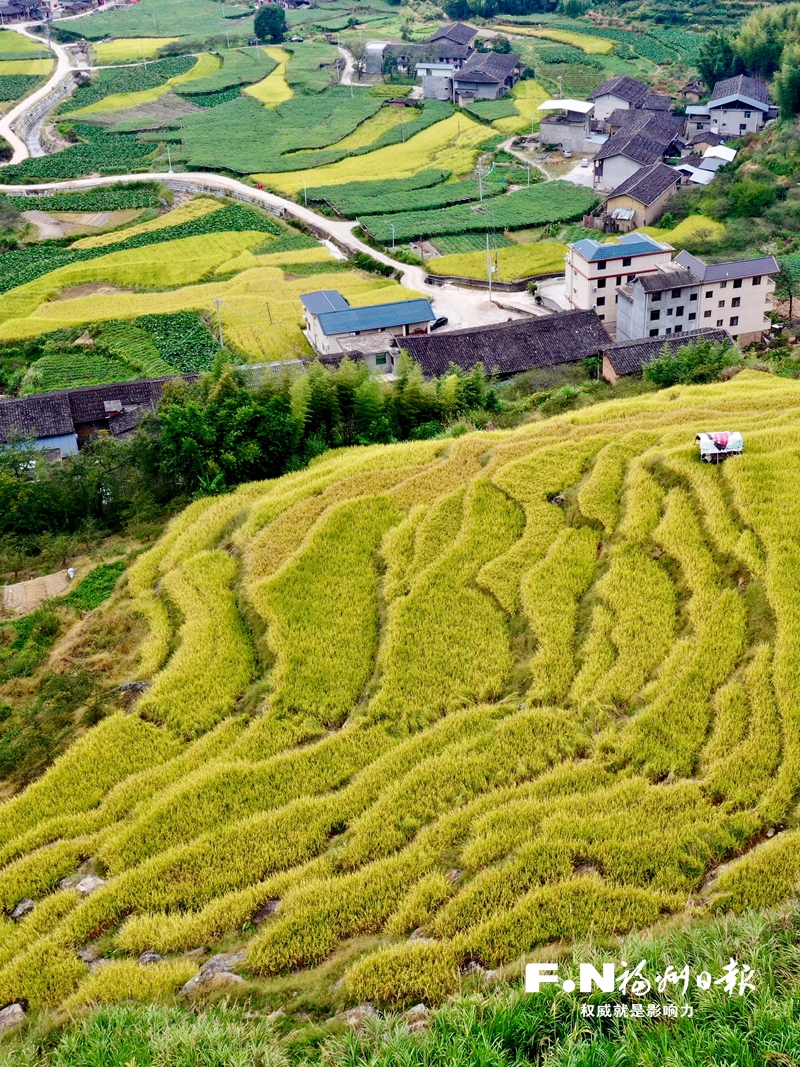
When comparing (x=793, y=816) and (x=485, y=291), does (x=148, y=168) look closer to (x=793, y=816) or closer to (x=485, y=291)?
(x=485, y=291)

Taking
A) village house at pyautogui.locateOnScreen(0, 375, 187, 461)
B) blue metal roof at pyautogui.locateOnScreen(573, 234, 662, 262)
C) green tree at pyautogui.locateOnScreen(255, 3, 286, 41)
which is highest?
green tree at pyautogui.locateOnScreen(255, 3, 286, 41)

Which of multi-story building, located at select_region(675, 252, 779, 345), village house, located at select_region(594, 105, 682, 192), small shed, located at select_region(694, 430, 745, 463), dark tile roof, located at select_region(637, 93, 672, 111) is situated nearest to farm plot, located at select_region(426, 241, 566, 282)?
village house, located at select_region(594, 105, 682, 192)

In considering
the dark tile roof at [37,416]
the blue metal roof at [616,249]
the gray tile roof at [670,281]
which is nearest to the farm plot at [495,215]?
the blue metal roof at [616,249]

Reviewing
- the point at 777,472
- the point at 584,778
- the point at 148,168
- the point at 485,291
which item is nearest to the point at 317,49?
the point at 148,168

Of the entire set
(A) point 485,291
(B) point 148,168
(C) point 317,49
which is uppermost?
(C) point 317,49

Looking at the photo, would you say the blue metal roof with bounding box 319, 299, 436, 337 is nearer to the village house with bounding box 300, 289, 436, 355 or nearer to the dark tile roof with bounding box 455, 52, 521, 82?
the village house with bounding box 300, 289, 436, 355

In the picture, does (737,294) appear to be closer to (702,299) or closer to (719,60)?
(702,299)
